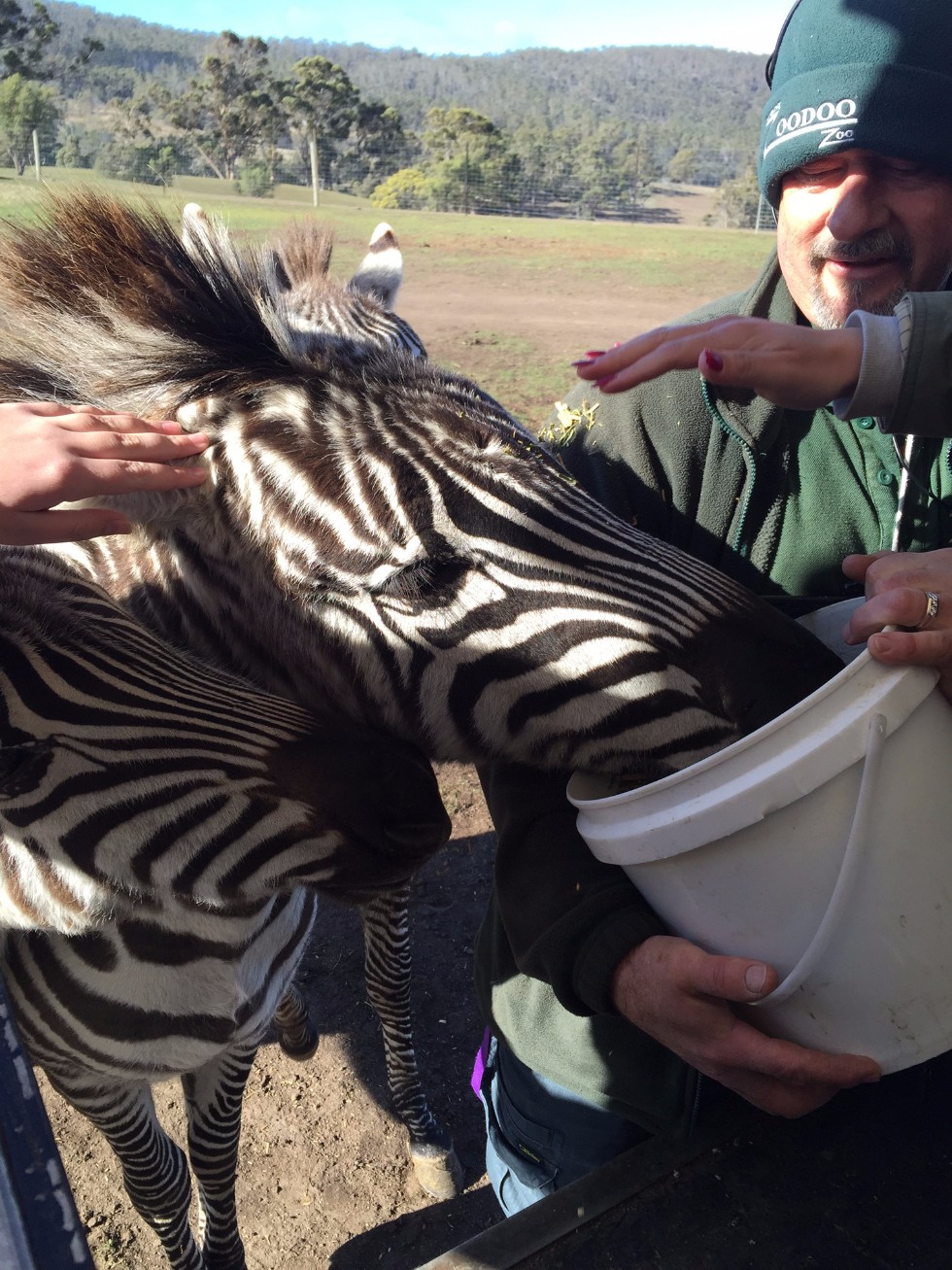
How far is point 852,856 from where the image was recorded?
4.58 feet

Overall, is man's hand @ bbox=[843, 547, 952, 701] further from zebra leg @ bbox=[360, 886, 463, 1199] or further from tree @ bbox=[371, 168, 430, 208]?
tree @ bbox=[371, 168, 430, 208]

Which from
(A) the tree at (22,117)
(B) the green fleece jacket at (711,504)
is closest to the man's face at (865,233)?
(B) the green fleece jacket at (711,504)

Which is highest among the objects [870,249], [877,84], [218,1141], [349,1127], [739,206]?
[739,206]

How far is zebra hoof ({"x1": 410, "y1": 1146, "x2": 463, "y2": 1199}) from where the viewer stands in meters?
3.72

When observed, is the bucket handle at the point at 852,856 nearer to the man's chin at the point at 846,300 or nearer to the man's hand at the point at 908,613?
the man's hand at the point at 908,613

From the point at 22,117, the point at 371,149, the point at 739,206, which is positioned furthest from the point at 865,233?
the point at 371,149

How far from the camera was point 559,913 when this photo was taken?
1904 millimetres

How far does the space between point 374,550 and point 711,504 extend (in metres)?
1.00

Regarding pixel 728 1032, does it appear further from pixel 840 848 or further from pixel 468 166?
pixel 468 166

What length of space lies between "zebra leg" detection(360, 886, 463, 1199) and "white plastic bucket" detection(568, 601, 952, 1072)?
2.46m

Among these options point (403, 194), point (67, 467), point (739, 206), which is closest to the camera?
point (67, 467)

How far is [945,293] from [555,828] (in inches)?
53.6

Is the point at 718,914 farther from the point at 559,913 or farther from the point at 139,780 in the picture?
the point at 139,780

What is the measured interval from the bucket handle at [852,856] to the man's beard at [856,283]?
149 centimetres
